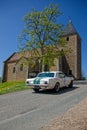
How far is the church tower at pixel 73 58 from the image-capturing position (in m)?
46.9

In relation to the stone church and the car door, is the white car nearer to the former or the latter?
the car door

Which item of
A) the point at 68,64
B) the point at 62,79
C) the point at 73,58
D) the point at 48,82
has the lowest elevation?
the point at 48,82

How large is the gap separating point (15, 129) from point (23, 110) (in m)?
2.49

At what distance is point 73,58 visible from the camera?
156 ft

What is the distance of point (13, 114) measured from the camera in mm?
7203

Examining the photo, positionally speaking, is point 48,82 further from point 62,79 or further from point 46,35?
point 46,35

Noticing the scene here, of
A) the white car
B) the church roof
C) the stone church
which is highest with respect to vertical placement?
the church roof

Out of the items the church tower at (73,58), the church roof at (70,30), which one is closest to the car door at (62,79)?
the church tower at (73,58)

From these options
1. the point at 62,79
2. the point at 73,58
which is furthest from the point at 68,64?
the point at 62,79

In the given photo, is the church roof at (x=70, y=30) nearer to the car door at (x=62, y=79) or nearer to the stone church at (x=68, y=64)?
the stone church at (x=68, y=64)

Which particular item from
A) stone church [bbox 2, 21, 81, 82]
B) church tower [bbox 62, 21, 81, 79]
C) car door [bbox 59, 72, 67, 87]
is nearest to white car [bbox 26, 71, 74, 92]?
car door [bbox 59, 72, 67, 87]

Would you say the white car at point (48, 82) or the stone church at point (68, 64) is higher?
the stone church at point (68, 64)

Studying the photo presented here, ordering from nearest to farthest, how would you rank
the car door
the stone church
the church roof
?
the car door < the stone church < the church roof

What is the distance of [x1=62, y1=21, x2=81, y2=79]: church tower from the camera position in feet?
154
